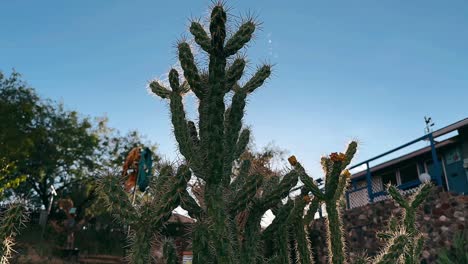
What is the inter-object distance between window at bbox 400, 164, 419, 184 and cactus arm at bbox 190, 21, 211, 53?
1669 cm

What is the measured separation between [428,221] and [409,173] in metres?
9.68

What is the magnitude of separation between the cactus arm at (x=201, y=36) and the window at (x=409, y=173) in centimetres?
1669

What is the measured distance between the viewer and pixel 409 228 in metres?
4.64

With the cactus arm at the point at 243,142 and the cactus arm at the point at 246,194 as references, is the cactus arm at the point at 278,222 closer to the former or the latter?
the cactus arm at the point at 243,142

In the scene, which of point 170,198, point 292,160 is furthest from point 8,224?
point 292,160

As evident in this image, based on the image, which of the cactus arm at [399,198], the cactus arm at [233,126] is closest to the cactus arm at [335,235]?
the cactus arm at [399,198]

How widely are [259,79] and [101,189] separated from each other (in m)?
2.26

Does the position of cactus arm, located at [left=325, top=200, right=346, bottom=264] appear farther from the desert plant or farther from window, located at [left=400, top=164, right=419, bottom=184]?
window, located at [left=400, top=164, right=419, bottom=184]

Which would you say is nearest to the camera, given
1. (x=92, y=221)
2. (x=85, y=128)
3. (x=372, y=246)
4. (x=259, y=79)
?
(x=259, y=79)

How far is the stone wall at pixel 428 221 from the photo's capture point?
27.5ft

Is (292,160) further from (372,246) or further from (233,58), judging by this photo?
(372,246)

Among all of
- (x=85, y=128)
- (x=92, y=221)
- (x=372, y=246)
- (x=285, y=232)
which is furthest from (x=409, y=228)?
(x=85, y=128)

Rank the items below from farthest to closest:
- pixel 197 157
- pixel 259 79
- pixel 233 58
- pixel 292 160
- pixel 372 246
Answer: pixel 372 246, pixel 292 160, pixel 259 79, pixel 233 58, pixel 197 157

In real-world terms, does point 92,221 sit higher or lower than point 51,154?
lower
